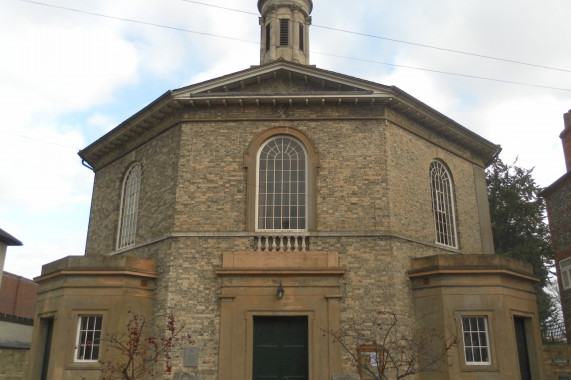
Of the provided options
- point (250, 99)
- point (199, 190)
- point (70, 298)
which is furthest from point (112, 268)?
point (250, 99)

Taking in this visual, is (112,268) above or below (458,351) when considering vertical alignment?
above

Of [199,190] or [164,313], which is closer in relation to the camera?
[164,313]

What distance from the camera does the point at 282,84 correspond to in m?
17.0

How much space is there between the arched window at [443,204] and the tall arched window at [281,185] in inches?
179

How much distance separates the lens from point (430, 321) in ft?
47.0

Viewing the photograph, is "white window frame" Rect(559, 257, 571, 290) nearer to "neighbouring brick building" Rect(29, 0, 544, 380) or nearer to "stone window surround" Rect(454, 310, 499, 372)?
"neighbouring brick building" Rect(29, 0, 544, 380)

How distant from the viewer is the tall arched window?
15297mm

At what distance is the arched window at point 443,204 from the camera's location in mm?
17125

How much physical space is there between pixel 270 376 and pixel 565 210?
657 inches

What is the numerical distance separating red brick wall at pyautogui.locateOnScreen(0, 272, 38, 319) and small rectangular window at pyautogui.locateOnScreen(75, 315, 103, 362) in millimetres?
27898

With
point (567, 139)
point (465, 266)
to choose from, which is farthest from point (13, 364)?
point (567, 139)

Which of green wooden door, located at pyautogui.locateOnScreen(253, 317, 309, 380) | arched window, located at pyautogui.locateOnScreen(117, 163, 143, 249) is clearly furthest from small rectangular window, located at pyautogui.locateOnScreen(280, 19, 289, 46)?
green wooden door, located at pyautogui.locateOnScreen(253, 317, 309, 380)

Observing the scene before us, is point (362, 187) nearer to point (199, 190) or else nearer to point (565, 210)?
point (199, 190)

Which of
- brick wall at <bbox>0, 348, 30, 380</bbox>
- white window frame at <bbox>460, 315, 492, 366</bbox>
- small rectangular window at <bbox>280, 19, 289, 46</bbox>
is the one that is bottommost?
brick wall at <bbox>0, 348, 30, 380</bbox>
